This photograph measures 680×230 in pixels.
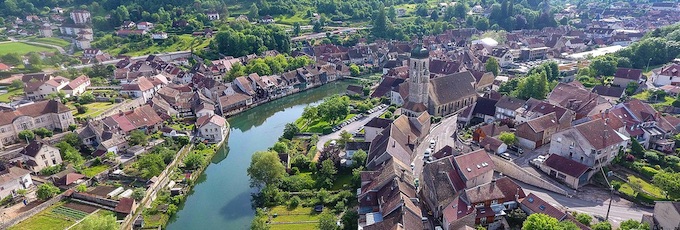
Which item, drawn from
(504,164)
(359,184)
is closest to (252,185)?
(359,184)

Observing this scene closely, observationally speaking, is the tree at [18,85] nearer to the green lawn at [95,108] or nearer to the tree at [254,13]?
the green lawn at [95,108]

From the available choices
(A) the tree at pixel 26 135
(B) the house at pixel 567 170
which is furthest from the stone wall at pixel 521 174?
(A) the tree at pixel 26 135

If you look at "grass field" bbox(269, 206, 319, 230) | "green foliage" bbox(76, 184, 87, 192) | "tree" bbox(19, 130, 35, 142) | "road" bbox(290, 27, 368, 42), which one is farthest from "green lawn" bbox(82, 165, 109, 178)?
"road" bbox(290, 27, 368, 42)

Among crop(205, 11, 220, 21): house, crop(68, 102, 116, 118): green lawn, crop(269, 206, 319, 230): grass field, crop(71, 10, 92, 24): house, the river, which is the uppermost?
crop(71, 10, 92, 24): house

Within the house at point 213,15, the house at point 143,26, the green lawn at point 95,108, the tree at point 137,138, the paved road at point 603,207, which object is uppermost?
the house at point 213,15

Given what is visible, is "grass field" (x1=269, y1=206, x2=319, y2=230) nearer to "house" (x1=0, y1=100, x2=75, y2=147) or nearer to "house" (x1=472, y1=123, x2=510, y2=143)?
"house" (x1=472, y1=123, x2=510, y2=143)
